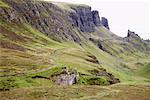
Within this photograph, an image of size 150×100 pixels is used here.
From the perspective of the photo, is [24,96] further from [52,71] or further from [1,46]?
[1,46]

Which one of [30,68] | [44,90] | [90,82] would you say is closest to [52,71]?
[30,68]

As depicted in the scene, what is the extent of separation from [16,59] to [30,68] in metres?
17.1

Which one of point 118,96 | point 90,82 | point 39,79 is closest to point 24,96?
point 118,96

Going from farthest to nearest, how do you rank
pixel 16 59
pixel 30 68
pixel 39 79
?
pixel 16 59 → pixel 30 68 → pixel 39 79

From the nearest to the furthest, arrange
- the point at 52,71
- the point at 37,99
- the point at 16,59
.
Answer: the point at 37,99 < the point at 52,71 < the point at 16,59

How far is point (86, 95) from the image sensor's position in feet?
219

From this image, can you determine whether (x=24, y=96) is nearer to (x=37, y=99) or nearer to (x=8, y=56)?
(x=37, y=99)

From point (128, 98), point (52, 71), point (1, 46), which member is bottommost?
point (128, 98)

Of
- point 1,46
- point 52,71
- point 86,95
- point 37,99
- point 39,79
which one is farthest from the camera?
point 1,46

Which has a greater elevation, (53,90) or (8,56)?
(8,56)

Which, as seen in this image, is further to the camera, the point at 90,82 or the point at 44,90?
the point at 90,82

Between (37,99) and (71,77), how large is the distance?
170 feet

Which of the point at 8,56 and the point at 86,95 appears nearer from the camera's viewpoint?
the point at 86,95

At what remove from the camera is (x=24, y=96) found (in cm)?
6362
